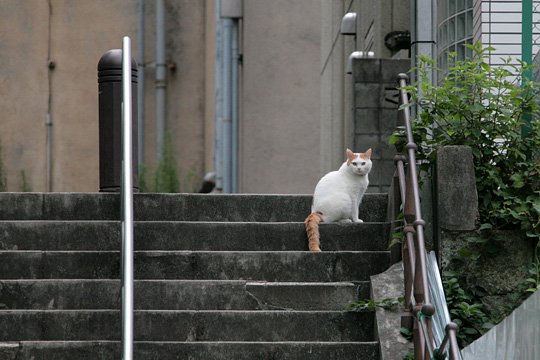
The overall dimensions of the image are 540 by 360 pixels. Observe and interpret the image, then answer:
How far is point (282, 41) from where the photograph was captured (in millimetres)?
18391

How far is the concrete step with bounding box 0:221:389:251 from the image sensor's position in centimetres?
861

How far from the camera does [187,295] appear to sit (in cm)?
796

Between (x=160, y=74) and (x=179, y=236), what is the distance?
12991 mm

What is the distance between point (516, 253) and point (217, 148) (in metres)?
11.3

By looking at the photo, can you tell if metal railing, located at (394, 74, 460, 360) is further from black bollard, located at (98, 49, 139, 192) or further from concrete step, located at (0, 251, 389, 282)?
black bollard, located at (98, 49, 139, 192)

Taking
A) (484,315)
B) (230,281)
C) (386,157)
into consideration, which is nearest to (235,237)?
(230,281)

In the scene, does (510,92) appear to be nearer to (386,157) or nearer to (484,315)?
(484,315)

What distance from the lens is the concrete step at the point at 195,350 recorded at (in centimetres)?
732

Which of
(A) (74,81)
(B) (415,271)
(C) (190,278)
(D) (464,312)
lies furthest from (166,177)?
(B) (415,271)

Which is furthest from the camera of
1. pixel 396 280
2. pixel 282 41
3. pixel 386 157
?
pixel 282 41

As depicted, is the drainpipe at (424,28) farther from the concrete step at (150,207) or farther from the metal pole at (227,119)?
the metal pole at (227,119)

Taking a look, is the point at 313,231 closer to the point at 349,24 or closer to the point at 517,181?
the point at 517,181

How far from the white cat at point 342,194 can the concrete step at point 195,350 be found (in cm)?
134

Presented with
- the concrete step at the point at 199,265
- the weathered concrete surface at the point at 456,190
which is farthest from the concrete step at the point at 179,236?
the weathered concrete surface at the point at 456,190
